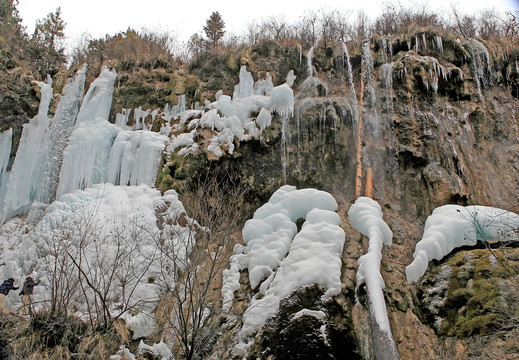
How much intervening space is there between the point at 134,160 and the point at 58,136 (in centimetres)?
288

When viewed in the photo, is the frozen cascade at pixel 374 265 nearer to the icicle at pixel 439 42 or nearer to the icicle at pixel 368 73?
the icicle at pixel 368 73

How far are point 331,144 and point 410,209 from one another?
9.29 ft

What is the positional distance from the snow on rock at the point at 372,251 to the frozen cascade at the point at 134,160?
5923mm

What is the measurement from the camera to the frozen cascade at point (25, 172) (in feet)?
36.4

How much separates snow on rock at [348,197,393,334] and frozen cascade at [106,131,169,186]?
19.4ft

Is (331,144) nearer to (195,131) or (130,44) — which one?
(195,131)

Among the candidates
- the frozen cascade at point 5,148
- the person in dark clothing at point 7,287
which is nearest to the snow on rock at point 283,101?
the person in dark clothing at point 7,287

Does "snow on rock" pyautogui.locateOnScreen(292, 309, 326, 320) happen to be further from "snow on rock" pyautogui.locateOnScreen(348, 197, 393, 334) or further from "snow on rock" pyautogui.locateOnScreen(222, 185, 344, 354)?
"snow on rock" pyautogui.locateOnScreen(348, 197, 393, 334)

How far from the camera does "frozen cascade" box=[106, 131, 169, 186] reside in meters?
11.0

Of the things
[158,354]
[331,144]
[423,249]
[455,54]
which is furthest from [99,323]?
[455,54]

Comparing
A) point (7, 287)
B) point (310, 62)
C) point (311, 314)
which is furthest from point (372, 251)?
point (310, 62)

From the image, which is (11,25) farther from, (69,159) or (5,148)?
(69,159)

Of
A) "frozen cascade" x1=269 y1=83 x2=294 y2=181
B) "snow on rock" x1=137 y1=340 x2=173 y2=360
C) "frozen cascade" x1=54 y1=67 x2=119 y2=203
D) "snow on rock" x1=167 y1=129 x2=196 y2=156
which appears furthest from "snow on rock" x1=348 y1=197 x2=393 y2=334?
"frozen cascade" x1=54 y1=67 x2=119 y2=203

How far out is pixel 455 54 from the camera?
1260 cm
